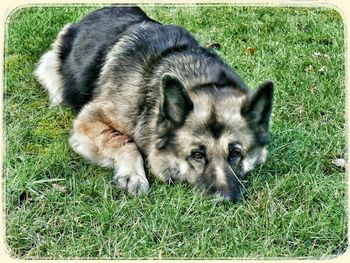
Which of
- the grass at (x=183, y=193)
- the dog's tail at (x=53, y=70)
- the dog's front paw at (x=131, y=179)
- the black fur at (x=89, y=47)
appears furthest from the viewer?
the dog's tail at (x=53, y=70)

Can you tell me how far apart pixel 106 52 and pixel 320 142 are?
2.53 metres

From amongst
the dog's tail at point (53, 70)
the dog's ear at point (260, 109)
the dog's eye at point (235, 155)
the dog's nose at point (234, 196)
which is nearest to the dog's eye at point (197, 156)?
the dog's eye at point (235, 155)

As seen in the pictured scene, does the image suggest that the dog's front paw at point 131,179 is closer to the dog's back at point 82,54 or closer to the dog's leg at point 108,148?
the dog's leg at point 108,148

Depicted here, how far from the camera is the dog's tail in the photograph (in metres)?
6.62

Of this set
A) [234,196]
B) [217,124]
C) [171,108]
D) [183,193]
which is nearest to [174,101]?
[171,108]

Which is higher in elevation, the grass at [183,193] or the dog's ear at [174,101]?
the dog's ear at [174,101]

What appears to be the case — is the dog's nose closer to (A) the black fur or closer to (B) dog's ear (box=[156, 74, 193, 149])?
(B) dog's ear (box=[156, 74, 193, 149])

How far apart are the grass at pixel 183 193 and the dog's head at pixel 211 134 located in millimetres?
168

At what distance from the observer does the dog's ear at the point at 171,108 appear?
480 centimetres

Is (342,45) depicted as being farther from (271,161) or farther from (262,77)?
(271,161)

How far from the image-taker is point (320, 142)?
19.3 ft

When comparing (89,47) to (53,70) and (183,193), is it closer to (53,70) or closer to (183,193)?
(53,70)

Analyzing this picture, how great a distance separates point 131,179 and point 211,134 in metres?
0.87

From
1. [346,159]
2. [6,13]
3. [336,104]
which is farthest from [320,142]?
[6,13]
